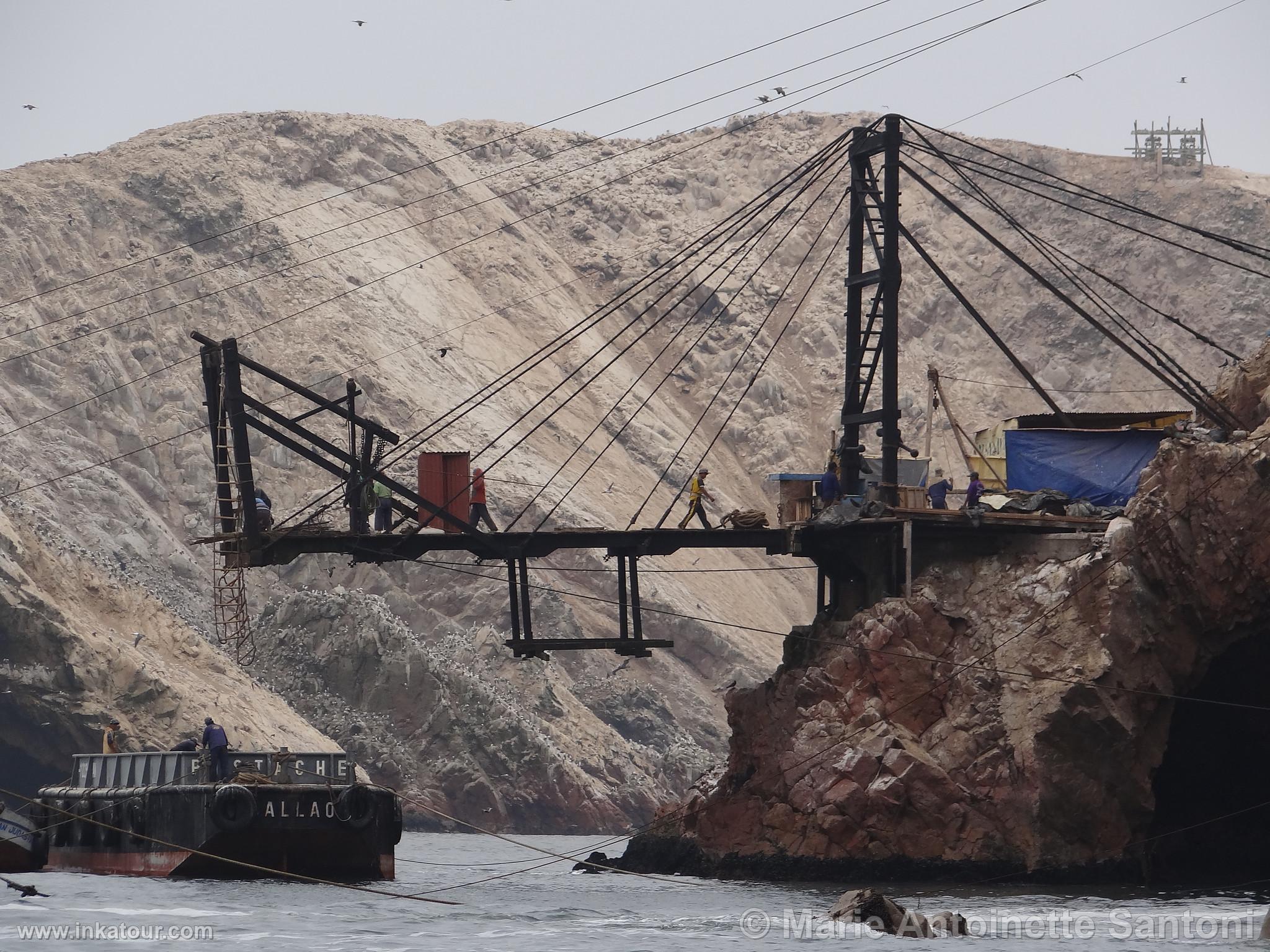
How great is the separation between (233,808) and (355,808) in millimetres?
2650

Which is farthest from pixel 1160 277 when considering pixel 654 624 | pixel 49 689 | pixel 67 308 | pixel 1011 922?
pixel 1011 922

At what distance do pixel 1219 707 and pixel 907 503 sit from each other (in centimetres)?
892

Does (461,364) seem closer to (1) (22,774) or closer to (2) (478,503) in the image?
(1) (22,774)

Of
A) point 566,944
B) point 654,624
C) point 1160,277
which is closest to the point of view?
point 566,944

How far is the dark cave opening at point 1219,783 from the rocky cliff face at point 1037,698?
136 mm

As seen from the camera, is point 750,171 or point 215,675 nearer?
point 215,675

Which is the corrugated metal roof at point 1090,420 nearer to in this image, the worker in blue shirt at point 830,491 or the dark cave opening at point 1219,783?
the worker in blue shirt at point 830,491

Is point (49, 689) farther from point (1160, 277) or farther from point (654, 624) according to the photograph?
point (1160, 277)

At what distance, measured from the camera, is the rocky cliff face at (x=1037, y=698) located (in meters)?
42.3

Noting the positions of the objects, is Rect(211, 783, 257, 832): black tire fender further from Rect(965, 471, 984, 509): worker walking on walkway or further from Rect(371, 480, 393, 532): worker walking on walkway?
Rect(965, 471, 984, 509): worker walking on walkway

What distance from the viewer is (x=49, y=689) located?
6912cm

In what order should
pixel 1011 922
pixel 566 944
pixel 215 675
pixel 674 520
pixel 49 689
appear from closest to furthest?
pixel 566 944, pixel 1011 922, pixel 49 689, pixel 215 675, pixel 674 520

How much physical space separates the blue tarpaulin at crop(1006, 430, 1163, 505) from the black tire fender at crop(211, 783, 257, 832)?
21142 mm

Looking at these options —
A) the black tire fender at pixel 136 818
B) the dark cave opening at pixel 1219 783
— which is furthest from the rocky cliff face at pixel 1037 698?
the black tire fender at pixel 136 818
